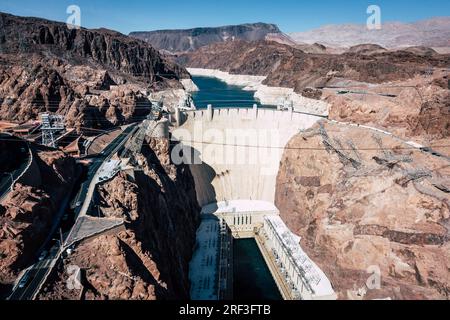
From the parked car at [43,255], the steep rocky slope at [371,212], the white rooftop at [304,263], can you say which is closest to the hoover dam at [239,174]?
the white rooftop at [304,263]

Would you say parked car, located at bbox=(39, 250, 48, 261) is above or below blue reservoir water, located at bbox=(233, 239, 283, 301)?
above

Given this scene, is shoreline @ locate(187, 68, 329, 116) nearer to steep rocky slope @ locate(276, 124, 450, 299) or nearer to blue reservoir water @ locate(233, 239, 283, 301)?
steep rocky slope @ locate(276, 124, 450, 299)

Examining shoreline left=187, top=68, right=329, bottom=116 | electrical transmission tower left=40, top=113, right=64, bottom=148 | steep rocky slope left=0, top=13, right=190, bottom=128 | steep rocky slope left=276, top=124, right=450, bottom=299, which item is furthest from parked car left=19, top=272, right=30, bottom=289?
shoreline left=187, top=68, right=329, bottom=116

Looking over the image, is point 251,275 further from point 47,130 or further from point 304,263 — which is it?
point 47,130

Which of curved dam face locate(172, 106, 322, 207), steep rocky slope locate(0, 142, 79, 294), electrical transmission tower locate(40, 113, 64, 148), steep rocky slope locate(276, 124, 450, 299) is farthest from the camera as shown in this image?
curved dam face locate(172, 106, 322, 207)

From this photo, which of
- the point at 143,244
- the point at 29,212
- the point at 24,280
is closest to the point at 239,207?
the point at 143,244

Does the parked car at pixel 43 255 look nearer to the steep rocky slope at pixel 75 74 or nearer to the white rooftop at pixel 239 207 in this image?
the steep rocky slope at pixel 75 74

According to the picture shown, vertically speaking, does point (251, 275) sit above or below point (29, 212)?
below
